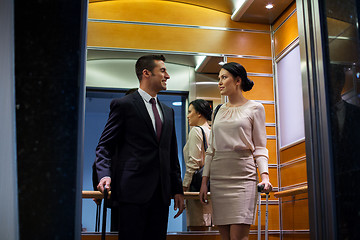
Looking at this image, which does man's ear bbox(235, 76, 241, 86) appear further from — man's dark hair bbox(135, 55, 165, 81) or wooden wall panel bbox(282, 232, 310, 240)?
wooden wall panel bbox(282, 232, 310, 240)

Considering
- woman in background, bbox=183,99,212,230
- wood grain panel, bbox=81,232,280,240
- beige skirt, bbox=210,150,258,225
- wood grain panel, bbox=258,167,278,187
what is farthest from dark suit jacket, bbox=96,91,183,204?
wood grain panel, bbox=258,167,278,187

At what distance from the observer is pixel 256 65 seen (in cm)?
616

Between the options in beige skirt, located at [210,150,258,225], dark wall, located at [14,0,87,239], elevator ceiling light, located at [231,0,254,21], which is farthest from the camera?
elevator ceiling light, located at [231,0,254,21]

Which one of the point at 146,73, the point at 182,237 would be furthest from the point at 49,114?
the point at 182,237

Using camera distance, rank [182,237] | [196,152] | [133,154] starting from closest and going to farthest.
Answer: [133,154]
[196,152]
[182,237]

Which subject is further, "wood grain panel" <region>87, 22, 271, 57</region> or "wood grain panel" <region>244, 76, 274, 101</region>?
"wood grain panel" <region>244, 76, 274, 101</region>

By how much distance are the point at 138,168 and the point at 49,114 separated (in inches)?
34.3

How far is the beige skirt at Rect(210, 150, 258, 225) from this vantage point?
10.4ft

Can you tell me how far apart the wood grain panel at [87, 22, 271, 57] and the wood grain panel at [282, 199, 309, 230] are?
79.2 inches

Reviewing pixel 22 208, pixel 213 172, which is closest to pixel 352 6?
pixel 213 172

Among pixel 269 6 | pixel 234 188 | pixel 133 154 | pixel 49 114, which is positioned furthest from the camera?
pixel 269 6

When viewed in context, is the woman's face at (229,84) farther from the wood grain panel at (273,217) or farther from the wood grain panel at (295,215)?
the wood grain panel at (273,217)

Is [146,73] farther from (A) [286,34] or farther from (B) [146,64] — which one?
(A) [286,34]

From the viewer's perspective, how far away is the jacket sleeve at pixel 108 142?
9.12 feet
